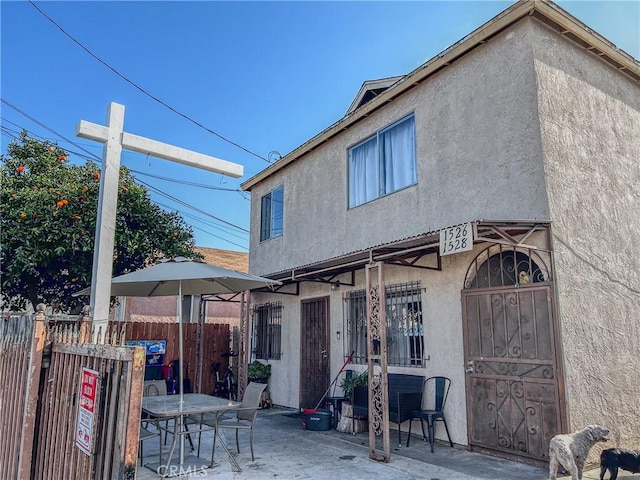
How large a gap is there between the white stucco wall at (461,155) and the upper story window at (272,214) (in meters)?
2.03

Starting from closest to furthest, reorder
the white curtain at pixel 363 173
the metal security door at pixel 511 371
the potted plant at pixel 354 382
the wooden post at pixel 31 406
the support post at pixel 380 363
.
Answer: the wooden post at pixel 31 406
the metal security door at pixel 511 371
the support post at pixel 380 363
the potted plant at pixel 354 382
the white curtain at pixel 363 173

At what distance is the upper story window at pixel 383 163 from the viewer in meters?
8.30

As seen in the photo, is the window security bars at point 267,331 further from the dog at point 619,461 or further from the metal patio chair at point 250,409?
the dog at point 619,461

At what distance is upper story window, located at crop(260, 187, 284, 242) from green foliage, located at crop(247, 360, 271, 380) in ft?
10.6

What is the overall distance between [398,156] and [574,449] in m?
5.32

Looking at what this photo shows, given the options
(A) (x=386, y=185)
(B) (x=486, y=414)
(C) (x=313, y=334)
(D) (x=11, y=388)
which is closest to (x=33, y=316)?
(D) (x=11, y=388)

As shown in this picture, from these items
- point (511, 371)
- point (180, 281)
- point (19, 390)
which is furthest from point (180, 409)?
point (511, 371)

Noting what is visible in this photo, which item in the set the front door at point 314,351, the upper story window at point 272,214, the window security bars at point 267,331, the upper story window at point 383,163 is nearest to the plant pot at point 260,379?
the window security bars at point 267,331

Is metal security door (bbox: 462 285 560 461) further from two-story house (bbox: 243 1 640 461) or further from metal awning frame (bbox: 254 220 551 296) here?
metal awning frame (bbox: 254 220 551 296)

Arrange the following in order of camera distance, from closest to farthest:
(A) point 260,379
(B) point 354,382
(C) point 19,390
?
1. (C) point 19,390
2. (B) point 354,382
3. (A) point 260,379

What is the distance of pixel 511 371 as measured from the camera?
621cm

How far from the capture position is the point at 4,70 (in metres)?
9.40

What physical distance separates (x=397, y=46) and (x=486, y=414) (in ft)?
22.8

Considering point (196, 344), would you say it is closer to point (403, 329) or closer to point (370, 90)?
point (403, 329)
